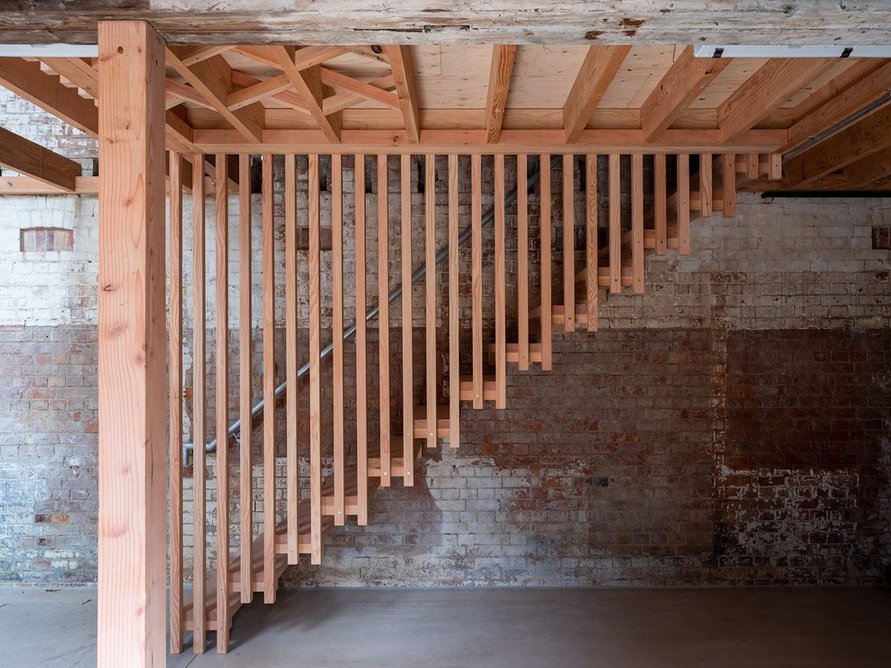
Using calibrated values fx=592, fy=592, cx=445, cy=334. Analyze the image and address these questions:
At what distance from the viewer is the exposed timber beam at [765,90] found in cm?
255

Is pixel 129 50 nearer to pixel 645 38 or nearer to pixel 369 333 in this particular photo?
pixel 645 38

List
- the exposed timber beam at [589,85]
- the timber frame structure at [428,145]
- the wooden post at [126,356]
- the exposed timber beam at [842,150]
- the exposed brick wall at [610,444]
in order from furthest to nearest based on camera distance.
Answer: the exposed brick wall at [610,444], the exposed timber beam at [842,150], the timber frame structure at [428,145], the exposed timber beam at [589,85], the wooden post at [126,356]

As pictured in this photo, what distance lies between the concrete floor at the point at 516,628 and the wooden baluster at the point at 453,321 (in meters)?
1.26

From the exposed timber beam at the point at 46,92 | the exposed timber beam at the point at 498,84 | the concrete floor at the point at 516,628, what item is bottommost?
the concrete floor at the point at 516,628

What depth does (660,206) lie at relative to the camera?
3549 mm

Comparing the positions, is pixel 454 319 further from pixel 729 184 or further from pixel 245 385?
pixel 729 184

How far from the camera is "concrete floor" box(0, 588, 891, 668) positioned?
3.43 metres

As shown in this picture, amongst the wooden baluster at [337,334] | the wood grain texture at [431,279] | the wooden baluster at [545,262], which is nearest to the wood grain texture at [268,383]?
the wooden baluster at [337,334]

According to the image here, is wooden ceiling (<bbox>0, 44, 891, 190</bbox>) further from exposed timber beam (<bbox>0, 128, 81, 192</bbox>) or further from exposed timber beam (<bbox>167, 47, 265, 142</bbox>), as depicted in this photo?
exposed timber beam (<bbox>0, 128, 81, 192</bbox>)

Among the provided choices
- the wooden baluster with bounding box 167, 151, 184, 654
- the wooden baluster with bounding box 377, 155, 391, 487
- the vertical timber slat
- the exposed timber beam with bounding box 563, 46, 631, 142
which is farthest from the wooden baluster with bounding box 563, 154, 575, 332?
the wooden baluster with bounding box 167, 151, 184, 654

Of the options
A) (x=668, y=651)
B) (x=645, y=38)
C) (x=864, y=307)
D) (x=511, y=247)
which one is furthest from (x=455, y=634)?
(x=864, y=307)

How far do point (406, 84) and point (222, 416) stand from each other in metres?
2.14

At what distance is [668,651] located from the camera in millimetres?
3490

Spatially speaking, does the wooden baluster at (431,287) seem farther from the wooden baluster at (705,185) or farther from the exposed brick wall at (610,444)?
the wooden baluster at (705,185)
